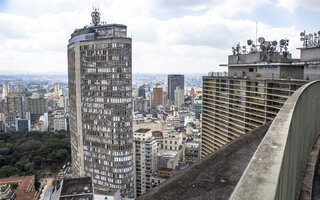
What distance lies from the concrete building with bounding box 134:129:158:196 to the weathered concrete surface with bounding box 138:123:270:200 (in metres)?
37.1

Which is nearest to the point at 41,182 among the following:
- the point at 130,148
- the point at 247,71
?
the point at 130,148

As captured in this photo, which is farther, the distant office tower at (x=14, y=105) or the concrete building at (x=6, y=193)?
the distant office tower at (x=14, y=105)

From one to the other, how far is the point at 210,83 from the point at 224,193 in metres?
29.1

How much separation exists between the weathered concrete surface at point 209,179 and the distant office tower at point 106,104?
26.1m

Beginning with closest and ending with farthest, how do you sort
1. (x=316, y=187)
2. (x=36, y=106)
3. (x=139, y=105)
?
(x=316, y=187)
(x=36, y=106)
(x=139, y=105)

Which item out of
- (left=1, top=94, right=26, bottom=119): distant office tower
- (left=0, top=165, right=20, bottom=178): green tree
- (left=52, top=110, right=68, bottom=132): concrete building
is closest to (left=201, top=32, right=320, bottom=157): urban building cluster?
(left=0, top=165, right=20, bottom=178): green tree

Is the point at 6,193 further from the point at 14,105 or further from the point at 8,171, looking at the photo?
the point at 14,105

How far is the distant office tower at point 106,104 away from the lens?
103 feet

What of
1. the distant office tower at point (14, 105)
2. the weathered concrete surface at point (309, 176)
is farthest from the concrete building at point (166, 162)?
the distant office tower at point (14, 105)

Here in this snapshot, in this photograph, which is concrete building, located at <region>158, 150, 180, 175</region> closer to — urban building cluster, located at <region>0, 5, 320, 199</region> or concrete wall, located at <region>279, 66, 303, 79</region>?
urban building cluster, located at <region>0, 5, 320, 199</region>

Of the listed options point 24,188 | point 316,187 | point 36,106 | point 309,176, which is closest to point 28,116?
point 36,106

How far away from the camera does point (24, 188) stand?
37.5 metres

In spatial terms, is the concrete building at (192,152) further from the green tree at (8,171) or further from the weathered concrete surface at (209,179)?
the weathered concrete surface at (209,179)

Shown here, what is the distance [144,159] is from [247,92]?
74.2 ft
